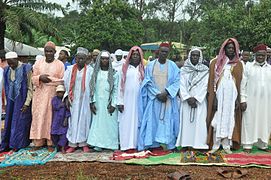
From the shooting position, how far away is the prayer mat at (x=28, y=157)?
607cm

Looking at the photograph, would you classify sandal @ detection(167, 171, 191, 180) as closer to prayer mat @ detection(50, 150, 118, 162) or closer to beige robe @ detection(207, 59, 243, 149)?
prayer mat @ detection(50, 150, 118, 162)

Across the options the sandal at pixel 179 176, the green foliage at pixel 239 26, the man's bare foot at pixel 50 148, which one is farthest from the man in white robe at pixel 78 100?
the green foliage at pixel 239 26

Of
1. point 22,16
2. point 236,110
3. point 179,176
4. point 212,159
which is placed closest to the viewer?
point 179,176

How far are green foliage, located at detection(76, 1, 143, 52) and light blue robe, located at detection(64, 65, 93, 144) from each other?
52.1ft

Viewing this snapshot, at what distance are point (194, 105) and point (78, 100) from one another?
2128 millimetres

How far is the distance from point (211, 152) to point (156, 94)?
1.41m

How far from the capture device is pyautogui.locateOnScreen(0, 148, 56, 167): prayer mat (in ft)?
19.9

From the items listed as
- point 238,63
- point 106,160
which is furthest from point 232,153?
point 106,160

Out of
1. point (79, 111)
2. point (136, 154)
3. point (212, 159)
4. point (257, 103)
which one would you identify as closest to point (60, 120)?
point (79, 111)

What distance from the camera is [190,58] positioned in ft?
22.6

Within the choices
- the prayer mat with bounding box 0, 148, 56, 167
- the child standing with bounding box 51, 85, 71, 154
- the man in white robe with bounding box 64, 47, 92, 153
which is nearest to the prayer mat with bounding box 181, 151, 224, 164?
the man in white robe with bounding box 64, 47, 92, 153

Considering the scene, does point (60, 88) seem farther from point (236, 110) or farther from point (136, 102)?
point (236, 110)

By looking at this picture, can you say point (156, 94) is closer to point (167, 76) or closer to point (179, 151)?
point (167, 76)

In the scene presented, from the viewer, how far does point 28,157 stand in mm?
6461
